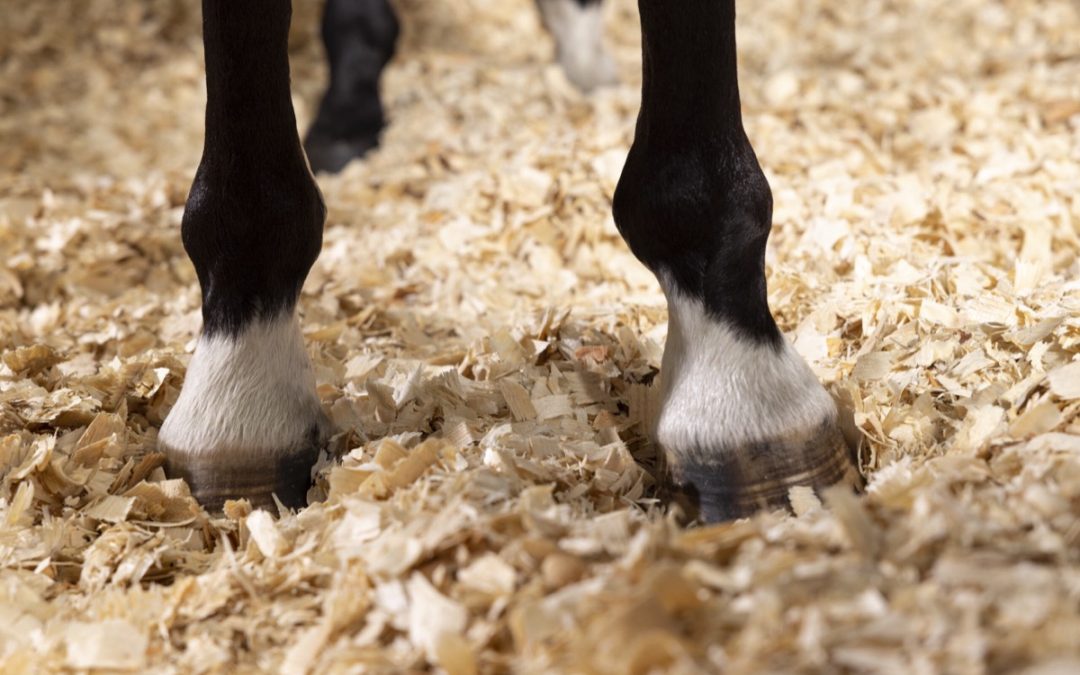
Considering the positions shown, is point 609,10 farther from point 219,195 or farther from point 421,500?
point 421,500

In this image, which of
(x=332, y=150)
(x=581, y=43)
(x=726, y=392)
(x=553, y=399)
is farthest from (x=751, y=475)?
(x=581, y=43)

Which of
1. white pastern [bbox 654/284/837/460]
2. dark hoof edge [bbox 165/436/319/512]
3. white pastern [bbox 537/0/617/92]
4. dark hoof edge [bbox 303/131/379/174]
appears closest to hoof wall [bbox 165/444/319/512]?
dark hoof edge [bbox 165/436/319/512]

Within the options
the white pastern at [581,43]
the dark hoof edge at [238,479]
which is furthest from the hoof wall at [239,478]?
the white pastern at [581,43]

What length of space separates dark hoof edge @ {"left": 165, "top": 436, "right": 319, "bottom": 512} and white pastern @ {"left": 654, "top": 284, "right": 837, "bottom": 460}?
0.35 m

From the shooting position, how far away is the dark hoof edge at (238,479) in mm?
1052

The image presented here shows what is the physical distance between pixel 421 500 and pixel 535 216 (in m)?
0.93

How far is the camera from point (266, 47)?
1.02m

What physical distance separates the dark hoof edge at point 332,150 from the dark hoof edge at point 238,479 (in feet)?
4.32

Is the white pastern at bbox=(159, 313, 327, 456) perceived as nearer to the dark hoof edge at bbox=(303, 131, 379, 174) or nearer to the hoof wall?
the hoof wall

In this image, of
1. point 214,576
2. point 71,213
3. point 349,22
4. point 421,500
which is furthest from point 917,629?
point 349,22

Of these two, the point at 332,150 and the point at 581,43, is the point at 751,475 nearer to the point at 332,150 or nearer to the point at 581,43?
the point at 332,150

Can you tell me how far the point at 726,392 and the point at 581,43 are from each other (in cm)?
176

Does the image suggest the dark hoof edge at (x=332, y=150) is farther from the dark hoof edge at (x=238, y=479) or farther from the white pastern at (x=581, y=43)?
the dark hoof edge at (x=238, y=479)

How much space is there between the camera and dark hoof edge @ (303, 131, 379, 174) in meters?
2.30
